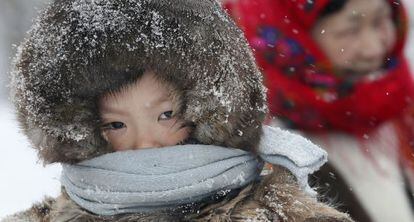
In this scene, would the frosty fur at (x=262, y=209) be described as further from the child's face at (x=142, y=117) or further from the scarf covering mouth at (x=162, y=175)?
the child's face at (x=142, y=117)

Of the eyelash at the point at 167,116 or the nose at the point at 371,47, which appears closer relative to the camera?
the eyelash at the point at 167,116

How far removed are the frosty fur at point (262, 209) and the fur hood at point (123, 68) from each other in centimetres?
12

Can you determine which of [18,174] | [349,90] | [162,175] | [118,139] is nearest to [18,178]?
[18,174]

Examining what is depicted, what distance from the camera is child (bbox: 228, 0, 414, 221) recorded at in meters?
2.33

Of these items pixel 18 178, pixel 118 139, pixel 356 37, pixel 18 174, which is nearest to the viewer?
pixel 118 139

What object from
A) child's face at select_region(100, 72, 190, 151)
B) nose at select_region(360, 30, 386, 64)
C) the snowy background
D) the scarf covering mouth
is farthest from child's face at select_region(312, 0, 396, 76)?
the snowy background

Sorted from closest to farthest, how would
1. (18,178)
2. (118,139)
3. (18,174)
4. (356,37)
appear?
1. (118,139)
2. (356,37)
3. (18,178)
4. (18,174)

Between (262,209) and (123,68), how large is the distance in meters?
0.44

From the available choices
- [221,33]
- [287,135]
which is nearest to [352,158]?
[287,135]

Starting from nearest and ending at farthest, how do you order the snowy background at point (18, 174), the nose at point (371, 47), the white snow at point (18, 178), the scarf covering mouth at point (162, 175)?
the scarf covering mouth at point (162, 175) → the nose at point (371, 47) → the snowy background at point (18, 174) → the white snow at point (18, 178)

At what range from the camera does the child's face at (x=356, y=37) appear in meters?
2.32

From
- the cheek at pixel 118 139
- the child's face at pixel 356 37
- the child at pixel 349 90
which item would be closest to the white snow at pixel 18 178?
the child at pixel 349 90

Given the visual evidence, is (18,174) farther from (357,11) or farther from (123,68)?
(123,68)

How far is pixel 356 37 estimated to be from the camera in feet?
7.57
